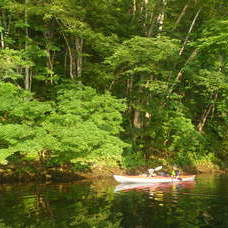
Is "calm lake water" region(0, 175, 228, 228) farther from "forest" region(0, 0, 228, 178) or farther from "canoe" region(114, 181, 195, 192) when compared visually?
"forest" region(0, 0, 228, 178)

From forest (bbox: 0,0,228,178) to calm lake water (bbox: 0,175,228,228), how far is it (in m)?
2.06

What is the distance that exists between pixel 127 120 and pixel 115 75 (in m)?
3.81

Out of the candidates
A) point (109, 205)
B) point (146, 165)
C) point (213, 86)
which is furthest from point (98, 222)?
point (213, 86)

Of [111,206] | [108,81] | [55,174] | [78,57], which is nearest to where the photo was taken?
[111,206]

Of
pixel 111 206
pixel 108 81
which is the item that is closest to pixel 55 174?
pixel 111 206

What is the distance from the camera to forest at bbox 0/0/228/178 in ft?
66.9

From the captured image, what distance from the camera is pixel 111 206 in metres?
15.0

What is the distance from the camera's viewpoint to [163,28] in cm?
3069

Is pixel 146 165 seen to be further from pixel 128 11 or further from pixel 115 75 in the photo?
pixel 128 11

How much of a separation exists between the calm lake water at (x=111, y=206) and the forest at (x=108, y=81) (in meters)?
2.06

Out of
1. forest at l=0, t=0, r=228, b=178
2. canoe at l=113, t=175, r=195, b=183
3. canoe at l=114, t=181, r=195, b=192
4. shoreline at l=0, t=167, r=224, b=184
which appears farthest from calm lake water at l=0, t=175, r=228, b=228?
forest at l=0, t=0, r=228, b=178

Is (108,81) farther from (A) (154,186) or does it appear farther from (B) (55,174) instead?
(A) (154,186)

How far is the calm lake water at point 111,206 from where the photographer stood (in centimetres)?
1238

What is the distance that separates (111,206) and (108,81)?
562 inches
